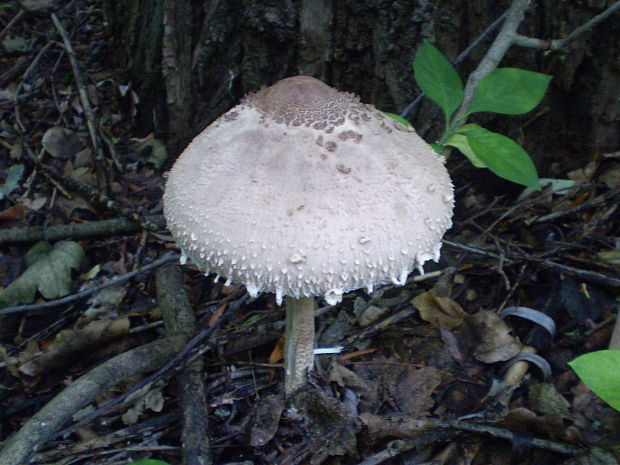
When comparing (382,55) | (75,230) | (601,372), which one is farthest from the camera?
(75,230)

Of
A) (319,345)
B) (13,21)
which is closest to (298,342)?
(319,345)

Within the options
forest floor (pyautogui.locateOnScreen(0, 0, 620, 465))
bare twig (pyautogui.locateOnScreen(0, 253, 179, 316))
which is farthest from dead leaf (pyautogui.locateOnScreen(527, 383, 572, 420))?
bare twig (pyautogui.locateOnScreen(0, 253, 179, 316))

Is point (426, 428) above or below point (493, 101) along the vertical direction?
below

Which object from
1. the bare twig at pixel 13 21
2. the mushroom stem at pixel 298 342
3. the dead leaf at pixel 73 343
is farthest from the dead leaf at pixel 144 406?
the bare twig at pixel 13 21

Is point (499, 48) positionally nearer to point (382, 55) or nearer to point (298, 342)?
point (382, 55)

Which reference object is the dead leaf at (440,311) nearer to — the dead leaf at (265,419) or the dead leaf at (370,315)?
the dead leaf at (370,315)

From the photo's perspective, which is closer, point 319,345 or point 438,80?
point 438,80
